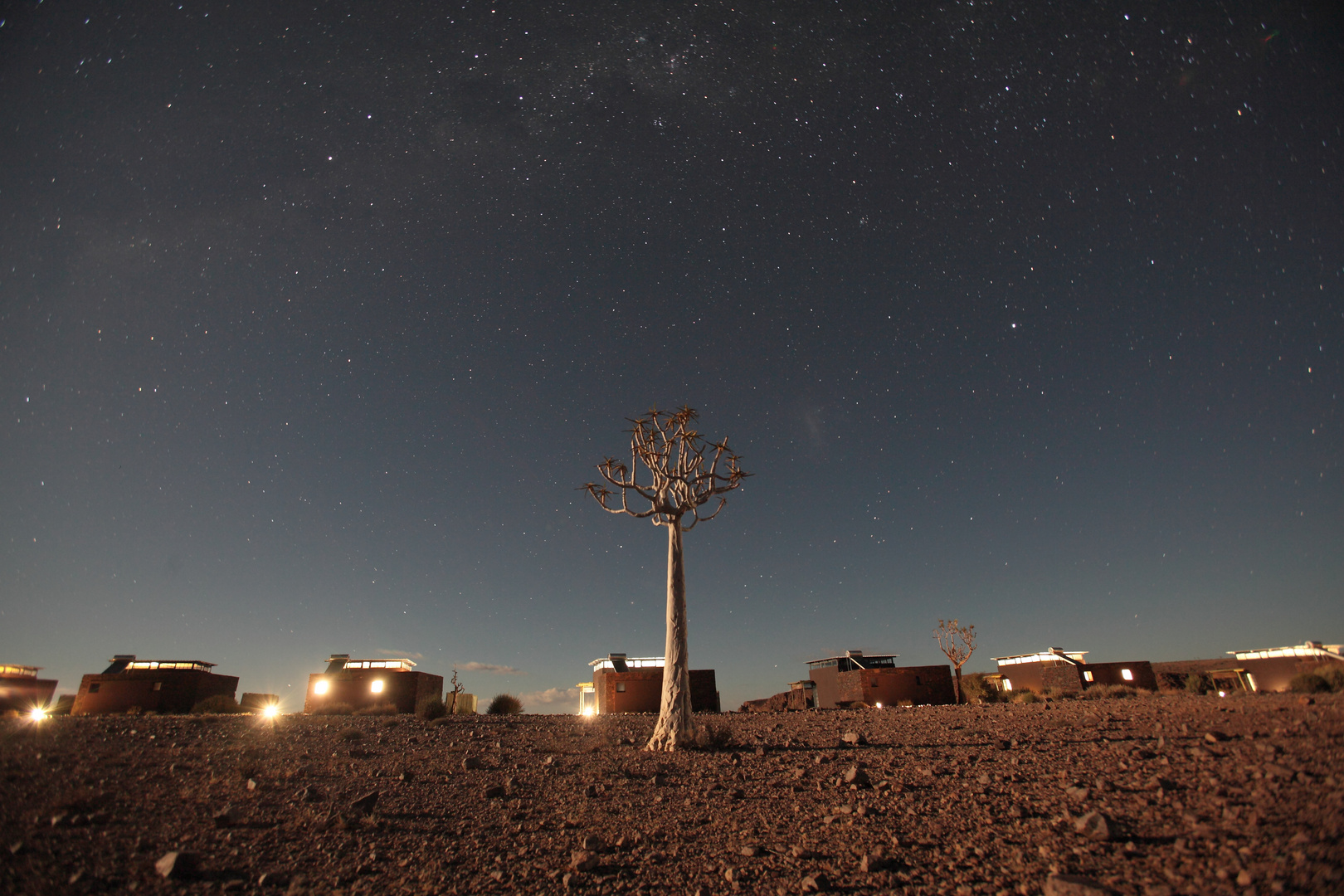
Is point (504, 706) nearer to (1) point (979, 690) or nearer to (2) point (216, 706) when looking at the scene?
(2) point (216, 706)

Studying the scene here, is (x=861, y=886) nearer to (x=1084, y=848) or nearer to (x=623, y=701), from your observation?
(x=1084, y=848)

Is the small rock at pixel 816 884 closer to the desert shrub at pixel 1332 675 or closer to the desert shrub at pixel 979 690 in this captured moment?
the desert shrub at pixel 1332 675

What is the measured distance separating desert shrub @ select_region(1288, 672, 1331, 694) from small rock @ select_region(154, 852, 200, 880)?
23776mm

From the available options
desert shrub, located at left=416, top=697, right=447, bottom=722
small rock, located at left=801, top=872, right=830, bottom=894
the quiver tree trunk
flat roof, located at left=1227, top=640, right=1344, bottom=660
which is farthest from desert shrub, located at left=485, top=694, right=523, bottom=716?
flat roof, located at left=1227, top=640, right=1344, bottom=660

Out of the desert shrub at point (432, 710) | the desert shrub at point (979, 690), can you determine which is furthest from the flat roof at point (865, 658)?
the desert shrub at point (432, 710)

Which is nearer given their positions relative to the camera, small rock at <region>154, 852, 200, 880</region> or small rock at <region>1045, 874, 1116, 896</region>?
small rock at <region>1045, 874, 1116, 896</region>

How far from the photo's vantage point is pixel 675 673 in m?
13.4

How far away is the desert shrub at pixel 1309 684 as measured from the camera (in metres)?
15.9

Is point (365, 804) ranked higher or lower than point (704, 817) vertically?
higher

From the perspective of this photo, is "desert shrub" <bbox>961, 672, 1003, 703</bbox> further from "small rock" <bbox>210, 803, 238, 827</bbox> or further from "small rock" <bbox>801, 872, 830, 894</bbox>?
"small rock" <bbox>210, 803, 238, 827</bbox>

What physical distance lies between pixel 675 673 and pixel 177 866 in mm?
9968

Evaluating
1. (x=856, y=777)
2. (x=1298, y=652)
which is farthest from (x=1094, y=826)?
(x=1298, y=652)

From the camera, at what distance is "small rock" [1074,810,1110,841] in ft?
15.9

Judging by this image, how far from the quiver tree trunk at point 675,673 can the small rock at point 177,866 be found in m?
8.49
